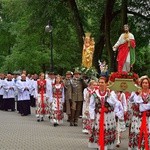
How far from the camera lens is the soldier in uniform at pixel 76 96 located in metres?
18.2

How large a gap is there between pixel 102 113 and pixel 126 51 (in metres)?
4.02

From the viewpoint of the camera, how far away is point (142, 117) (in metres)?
10.5

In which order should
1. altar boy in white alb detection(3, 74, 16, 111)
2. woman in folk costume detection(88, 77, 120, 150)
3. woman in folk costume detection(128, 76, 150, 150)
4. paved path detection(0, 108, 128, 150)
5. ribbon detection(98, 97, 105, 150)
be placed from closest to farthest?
woman in folk costume detection(128, 76, 150, 150) < ribbon detection(98, 97, 105, 150) < woman in folk costume detection(88, 77, 120, 150) < paved path detection(0, 108, 128, 150) < altar boy in white alb detection(3, 74, 16, 111)

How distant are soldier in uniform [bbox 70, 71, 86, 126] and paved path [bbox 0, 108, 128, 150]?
0.43 m

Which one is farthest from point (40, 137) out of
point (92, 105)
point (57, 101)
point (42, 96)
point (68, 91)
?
point (42, 96)

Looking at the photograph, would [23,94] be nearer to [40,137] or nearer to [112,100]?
[40,137]

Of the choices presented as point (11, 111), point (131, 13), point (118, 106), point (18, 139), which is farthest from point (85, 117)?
point (131, 13)

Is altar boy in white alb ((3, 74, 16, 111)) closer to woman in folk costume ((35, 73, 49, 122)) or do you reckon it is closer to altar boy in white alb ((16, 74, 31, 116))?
altar boy in white alb ((16, 74, 31, 116))

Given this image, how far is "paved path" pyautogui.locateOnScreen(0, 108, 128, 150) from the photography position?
12.7 meters

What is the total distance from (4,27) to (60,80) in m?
32.7

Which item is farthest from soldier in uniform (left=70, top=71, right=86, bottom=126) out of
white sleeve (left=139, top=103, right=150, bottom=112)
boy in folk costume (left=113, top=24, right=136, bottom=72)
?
white sleeve (left=139, top=103, right=150, bottom=112)

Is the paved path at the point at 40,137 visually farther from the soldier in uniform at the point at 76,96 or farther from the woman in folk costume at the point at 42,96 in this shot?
the woman in folk costume at the point at 42,96

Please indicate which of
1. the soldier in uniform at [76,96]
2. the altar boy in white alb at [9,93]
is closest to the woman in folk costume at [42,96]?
the soldier in uniform at [76,96]

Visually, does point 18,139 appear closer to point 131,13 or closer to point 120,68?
point 120,68
